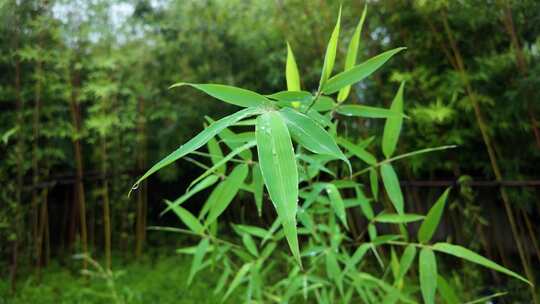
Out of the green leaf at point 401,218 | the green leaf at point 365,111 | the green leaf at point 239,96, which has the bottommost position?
the green leaf at point 401,218

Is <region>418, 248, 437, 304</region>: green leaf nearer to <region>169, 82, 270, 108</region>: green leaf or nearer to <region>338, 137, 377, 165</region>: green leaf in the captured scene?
<region>338, 137, 377, 165</region>: green leaf

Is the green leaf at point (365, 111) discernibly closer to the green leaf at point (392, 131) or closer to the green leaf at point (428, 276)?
the green leaf at point (392, 131)

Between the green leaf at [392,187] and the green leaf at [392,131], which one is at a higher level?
the green leaf at [392,131]

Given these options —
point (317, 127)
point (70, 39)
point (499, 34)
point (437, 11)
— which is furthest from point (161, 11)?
point (317, 127)

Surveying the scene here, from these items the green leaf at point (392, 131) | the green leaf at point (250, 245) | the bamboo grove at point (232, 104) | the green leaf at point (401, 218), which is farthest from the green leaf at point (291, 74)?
the green leaf at point (250, 245)

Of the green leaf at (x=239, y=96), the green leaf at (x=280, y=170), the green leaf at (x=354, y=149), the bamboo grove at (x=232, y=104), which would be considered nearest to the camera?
the green leaf at (x=280, y=170)

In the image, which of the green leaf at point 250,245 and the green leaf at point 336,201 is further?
the green leaf at point 250,245

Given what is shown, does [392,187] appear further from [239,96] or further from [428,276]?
[239,96]
